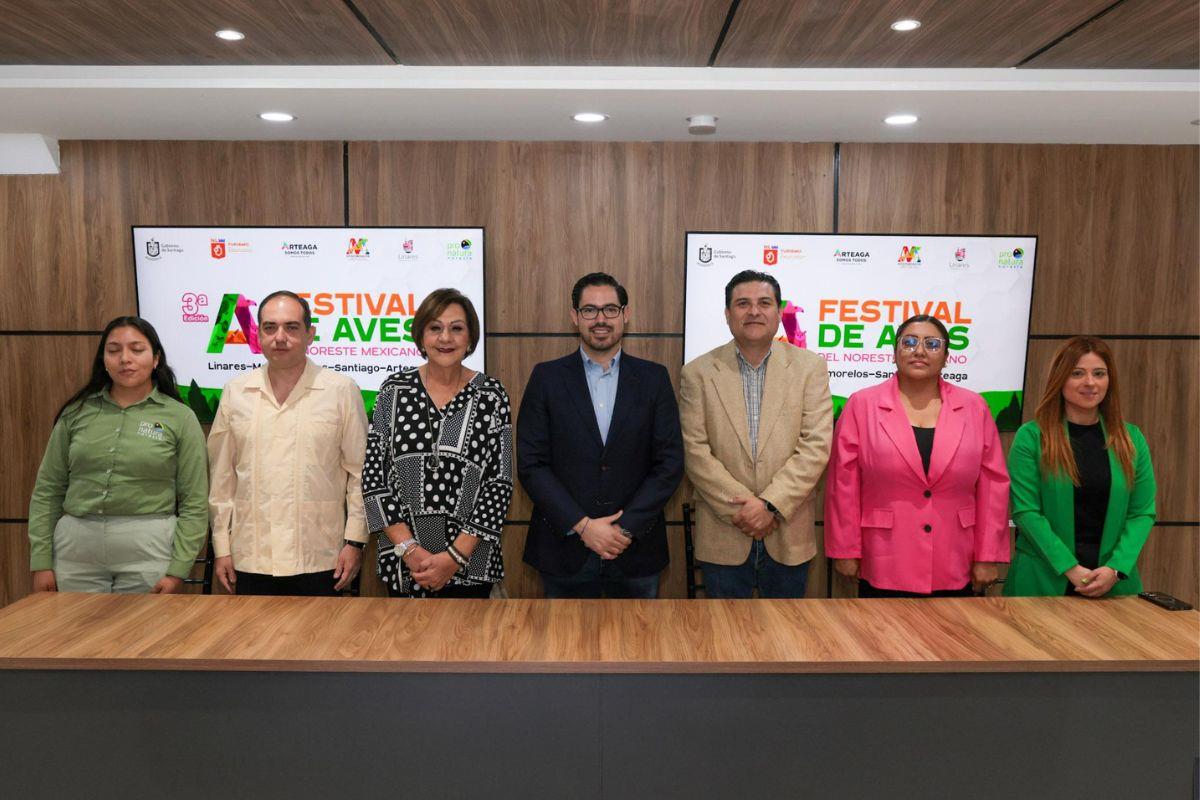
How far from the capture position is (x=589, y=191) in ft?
13.4

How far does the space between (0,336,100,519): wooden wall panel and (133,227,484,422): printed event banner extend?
1.57 ft

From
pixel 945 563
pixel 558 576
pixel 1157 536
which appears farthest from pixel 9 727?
pixel 1157 536

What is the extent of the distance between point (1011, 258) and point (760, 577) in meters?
2.06

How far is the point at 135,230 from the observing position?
406 cm

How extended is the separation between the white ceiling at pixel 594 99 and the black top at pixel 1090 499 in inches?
54.4

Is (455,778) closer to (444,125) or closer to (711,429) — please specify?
(711,429)

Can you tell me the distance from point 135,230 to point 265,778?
2.98 meters

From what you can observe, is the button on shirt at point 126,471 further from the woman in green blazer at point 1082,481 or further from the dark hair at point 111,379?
the woman in green blazer at point 1082,481

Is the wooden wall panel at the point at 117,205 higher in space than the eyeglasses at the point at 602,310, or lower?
higher

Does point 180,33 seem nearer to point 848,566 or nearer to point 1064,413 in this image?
point 848,566

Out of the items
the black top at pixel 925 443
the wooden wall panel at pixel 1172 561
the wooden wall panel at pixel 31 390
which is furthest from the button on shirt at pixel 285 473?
the wooden wall panel at pixel 1172 561

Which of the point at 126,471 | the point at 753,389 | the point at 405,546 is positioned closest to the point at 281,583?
the point at 405,546

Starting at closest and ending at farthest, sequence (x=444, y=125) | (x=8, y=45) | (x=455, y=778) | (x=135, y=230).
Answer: (x=455, y=778), (x=8, y=45), (x=444, y=125), (x=135, y=230)

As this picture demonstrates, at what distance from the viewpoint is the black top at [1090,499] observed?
9.97ft
